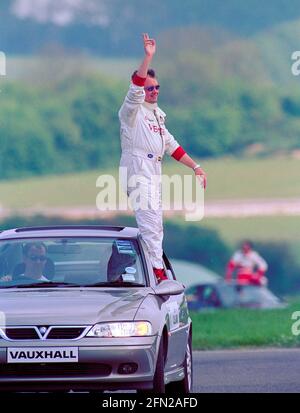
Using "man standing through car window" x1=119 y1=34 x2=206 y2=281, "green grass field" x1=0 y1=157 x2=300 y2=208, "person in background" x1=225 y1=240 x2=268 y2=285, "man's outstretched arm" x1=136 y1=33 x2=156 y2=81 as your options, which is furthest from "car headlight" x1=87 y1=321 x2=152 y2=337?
"green grass field" x1=0 y1=157 x2=300 y2=208

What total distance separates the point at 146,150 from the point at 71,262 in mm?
1539

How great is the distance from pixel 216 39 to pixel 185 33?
2.40 feet

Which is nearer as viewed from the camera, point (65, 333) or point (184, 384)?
point (65, 333)

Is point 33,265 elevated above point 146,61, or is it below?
below

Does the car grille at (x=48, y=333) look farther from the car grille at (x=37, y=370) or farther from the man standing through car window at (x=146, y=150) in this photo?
the man standing through car window at (x=146, y=150)

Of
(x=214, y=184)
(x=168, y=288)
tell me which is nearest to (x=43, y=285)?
(x=168, y=288)

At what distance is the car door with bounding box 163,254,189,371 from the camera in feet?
40.9

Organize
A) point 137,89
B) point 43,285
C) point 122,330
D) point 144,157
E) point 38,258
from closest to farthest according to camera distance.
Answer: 1. point 122,330
2. point 43,285
3. point 38,258
4. point 137,89
5. point 144,157

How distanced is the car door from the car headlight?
0.60m

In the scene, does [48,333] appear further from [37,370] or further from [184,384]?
[184,384]

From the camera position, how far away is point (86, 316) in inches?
460

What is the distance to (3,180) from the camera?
37594 mm

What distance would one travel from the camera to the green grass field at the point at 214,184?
37.2 m

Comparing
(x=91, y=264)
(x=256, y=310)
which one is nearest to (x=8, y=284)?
(x=91, y=264)
